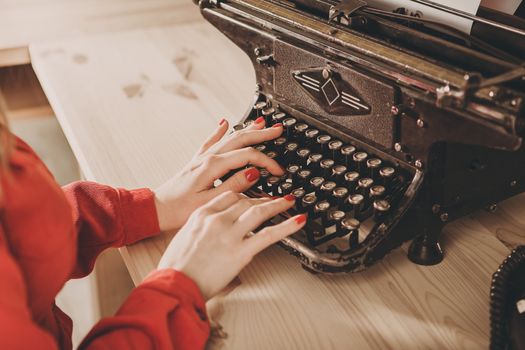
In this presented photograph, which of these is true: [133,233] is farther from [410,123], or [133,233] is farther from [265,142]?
[410,123]

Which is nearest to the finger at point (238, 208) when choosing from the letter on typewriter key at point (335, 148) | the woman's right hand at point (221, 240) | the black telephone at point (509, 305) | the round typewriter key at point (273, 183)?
the woman's right hand at point (221, 240)

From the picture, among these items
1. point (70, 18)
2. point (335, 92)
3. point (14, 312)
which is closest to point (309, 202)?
point (335, 92)

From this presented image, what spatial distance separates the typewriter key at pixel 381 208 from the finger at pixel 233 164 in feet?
0.74

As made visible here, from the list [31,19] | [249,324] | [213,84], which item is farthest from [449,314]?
[31,19]

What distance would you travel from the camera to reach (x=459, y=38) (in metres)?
1.16

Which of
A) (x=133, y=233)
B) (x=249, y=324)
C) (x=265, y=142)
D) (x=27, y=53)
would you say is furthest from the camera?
(x=27, y=53)

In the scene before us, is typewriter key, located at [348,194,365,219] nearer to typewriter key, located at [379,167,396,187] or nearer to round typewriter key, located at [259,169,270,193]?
typewriter key, located at [379,167,396,187]

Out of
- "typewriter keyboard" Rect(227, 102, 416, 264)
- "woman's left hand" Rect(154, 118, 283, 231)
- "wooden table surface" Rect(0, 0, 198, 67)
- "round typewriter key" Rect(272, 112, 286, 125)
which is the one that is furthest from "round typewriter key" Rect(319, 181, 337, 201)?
"wooden table surface" Rect(0, 0, 198, 67)

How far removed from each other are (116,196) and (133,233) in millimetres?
80

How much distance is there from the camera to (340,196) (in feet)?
3.57

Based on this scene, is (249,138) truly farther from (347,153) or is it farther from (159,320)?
(159,320)

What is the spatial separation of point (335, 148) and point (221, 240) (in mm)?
330

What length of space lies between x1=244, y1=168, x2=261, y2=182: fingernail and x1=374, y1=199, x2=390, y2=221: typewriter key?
0.81ft

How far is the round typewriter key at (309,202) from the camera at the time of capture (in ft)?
3.61
